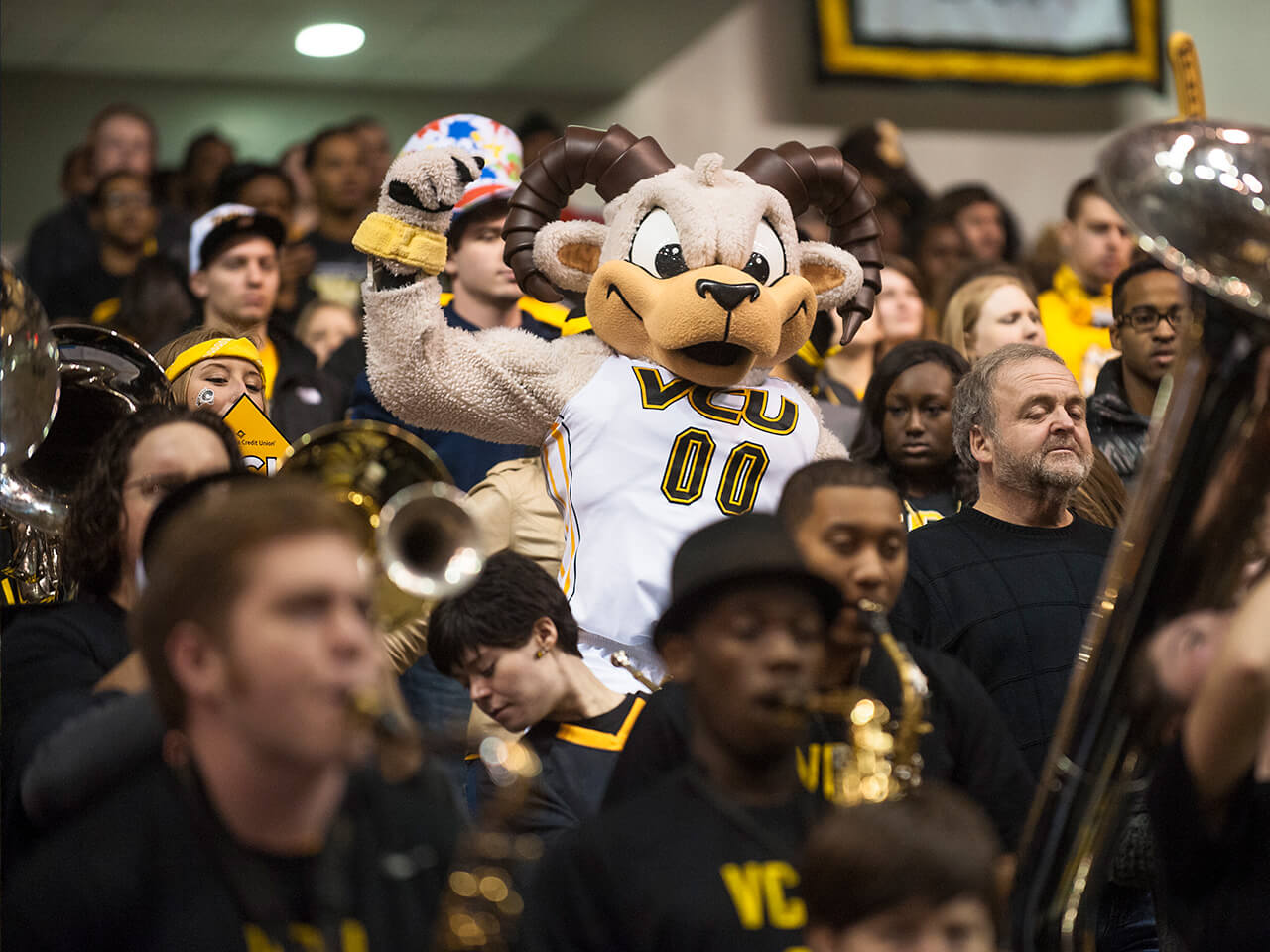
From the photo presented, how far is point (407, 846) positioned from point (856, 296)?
7.43 feet

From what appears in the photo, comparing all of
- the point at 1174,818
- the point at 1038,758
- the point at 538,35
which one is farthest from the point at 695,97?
the point at 1174,818

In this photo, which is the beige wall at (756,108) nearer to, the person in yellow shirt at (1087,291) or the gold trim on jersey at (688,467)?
the person in yellow shirt at (1087,291)

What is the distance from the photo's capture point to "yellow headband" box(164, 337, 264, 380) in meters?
3.97

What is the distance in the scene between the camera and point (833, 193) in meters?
4.04

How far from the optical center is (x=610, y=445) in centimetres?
368

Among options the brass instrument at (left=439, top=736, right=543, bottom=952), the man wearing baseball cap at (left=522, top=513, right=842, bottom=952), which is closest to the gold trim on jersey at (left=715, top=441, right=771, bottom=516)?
the man wearing baseball cap at (left=522, top=513, right=842, bottom=952)

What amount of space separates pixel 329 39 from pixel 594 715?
17.5 ft

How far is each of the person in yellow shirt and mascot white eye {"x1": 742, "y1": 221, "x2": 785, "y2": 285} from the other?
6.46 ft

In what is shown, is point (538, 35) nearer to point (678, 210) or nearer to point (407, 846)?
point (678, 210)

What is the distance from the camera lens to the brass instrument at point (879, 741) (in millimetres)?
2498

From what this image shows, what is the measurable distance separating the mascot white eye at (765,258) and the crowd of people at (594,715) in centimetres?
52

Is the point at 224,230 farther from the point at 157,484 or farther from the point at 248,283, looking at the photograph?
the point at 157,484

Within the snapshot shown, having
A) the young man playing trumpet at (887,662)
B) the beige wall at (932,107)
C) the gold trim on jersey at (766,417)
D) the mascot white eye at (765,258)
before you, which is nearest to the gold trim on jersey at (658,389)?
the gold trim on jersey at (766,417)

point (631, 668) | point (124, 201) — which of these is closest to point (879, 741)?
point (631, 668)
